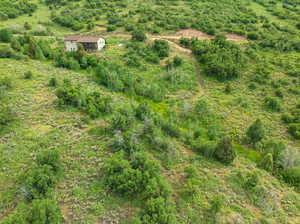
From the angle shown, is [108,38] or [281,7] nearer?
[108,38]

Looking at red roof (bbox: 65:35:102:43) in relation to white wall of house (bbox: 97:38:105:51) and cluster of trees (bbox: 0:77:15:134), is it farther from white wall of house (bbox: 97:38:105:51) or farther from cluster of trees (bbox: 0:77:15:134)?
cluster of trees (bbox: 0:77:15:134)

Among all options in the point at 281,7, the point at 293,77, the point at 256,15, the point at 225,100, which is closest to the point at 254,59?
the point at 293,77

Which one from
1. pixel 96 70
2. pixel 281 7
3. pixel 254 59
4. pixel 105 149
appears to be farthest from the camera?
pixel 281 7

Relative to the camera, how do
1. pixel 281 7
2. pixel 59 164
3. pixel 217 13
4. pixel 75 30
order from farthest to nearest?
pixel 281 7
pixel 217 13
pixel 75 30
pixel 59 164

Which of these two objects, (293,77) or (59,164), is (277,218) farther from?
(293,77)

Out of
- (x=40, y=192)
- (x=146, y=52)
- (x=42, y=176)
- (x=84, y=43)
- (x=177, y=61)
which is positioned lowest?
(x=40, y=192)

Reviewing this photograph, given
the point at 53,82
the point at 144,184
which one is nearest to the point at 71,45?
the point at 53,82

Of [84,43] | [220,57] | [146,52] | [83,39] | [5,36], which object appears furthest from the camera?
[146,52]

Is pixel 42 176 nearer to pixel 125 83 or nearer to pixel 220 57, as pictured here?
pixel 125 83

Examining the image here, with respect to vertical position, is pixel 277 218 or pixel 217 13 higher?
pixel 217 13
